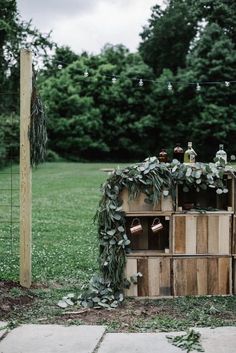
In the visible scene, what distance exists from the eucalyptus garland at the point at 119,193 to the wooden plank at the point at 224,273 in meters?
0.64

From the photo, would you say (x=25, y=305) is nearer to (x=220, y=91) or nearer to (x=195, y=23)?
(x=220, y=91)

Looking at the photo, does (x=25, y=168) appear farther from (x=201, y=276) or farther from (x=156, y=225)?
(x=201, y=276)

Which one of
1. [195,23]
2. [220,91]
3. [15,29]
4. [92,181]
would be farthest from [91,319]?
[195,23]

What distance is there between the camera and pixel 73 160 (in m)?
27.8

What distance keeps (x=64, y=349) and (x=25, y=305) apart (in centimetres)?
118

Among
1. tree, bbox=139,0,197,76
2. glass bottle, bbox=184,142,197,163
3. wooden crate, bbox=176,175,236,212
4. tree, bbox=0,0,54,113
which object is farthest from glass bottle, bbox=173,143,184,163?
tree, bbox=139,0,197,76

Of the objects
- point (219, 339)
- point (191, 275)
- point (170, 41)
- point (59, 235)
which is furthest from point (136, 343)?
point (170, 41)

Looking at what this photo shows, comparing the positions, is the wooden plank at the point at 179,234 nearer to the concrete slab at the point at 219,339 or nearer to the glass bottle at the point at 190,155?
the glass bottle at the point at 190,155

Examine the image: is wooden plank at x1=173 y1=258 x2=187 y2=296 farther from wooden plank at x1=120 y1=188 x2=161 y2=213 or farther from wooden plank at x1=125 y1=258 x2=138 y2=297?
wooden plank at x1=120 y1=188 x2=161 y2=213

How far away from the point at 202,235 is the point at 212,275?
0.38 m

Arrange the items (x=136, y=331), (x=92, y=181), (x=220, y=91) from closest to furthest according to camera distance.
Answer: (x=136, y=331)
(x=92, y=181)
(x=220, y=91)

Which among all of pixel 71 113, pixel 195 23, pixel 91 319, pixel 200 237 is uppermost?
pixel 195 23

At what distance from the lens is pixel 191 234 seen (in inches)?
203

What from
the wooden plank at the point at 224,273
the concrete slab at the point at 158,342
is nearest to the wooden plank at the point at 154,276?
the wooden plank at the point at 224,273
